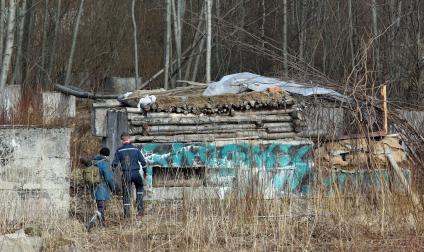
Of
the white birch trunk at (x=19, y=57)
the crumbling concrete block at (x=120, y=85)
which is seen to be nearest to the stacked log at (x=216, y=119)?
the white birch trunk at (x=19, y=57)

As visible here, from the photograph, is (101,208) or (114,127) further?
(114,127)

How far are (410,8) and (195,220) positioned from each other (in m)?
15.0

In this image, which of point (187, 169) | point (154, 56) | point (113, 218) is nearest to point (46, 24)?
point (154, 56)

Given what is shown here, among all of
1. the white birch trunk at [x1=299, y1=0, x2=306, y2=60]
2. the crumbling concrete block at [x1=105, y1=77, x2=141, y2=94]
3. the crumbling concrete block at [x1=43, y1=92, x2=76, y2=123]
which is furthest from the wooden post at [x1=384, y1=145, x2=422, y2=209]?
the crumbling concrete block at [x1=105, y1=77, x2=141, y2=94]

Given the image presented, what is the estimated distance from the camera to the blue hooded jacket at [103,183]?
437 inches

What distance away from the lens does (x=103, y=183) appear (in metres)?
11.3

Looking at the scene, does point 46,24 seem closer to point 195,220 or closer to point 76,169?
point 76,169

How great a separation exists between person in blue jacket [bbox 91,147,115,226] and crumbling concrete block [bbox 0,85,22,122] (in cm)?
416

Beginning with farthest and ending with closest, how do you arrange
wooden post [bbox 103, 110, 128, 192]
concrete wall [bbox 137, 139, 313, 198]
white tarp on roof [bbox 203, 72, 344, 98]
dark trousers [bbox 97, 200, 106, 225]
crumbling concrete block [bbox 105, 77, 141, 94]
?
crumbling concrete block [bbox 105, 77, 141, 94] → white tarp on roof [bbox 203, 72, 344, 98] → wooden post [bbox 103, 110, 128, 192] → concrete wall [bbox 137, 139, 313, 198] → dark trousers [bbox 97, 200, 106, 225]

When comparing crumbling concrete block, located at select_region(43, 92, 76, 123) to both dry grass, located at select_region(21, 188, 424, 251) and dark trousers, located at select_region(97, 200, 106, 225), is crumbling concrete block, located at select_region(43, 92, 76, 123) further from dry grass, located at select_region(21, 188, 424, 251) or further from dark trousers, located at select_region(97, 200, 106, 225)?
dry grass, located at select_region(21, 188, 424, 251)

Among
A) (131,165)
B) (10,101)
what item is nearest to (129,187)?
(131,165)

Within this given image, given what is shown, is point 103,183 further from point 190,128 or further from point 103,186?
point 190,128

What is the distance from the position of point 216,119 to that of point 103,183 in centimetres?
312

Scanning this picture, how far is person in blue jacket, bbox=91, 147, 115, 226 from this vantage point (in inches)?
436
